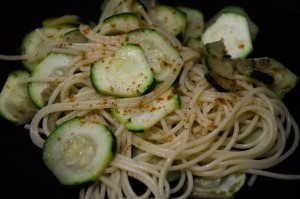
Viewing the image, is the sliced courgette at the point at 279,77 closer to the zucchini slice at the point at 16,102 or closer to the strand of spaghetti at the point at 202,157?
the strand of spaghetti at the point at 202,157

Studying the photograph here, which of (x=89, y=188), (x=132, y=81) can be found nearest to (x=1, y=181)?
(x=89, y=188)

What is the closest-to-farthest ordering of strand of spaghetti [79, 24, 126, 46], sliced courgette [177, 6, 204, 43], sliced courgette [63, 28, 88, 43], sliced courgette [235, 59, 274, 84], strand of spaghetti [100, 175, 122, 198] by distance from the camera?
strand of spaghetti [100, 175, 122, 198], sliced courgette [235, 59, 274, 84], strand of spaghetti [79, 24, 126, 46], sliced courgette [63, 28, 88, 43], sliced courgette [177, 6, 204, 43]

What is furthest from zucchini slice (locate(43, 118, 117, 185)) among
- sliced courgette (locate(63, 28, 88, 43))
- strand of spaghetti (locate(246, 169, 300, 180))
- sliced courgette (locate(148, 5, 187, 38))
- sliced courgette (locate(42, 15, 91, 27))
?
sliced courgette (locate(148, 5, 187, 38))

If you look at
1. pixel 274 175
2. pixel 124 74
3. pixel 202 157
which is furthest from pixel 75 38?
pixel 274 175

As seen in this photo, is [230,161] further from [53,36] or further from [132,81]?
[53,36]

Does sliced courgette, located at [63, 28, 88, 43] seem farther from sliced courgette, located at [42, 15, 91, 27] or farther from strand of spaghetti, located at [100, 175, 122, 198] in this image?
strand of spaghetti, located at [100, 175, 122, 198]

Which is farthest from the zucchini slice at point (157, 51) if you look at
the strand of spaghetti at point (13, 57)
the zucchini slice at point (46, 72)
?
the strand of spaghetti at point (13, 57)
